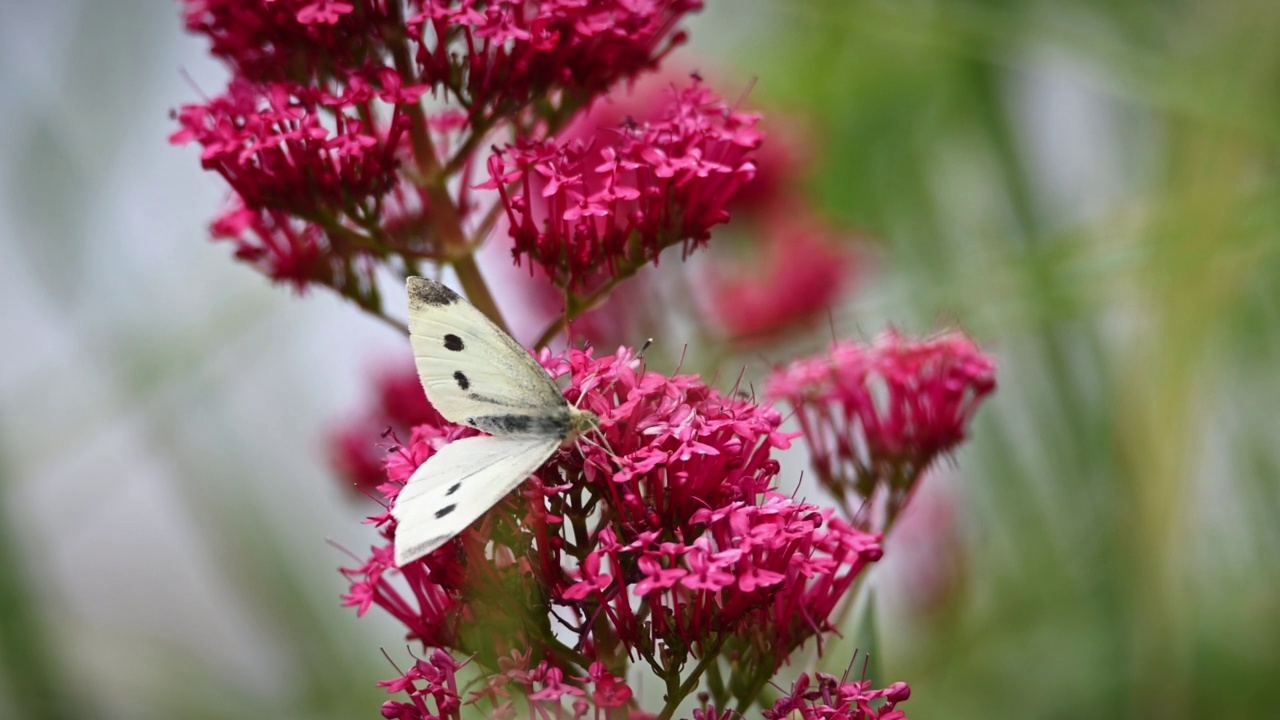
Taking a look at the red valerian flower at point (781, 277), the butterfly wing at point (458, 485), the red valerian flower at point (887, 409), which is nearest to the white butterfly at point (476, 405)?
the butterfly wing at point (458, 485)

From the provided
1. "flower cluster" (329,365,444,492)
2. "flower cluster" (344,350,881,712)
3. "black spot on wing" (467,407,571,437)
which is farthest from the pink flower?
"flower cluster" (329,365,444,492)

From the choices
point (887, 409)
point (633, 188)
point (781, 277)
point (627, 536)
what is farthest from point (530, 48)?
point (781, 277)

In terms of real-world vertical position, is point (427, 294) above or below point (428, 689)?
above

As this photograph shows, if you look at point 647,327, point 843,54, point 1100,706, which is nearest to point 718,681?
point 647,327

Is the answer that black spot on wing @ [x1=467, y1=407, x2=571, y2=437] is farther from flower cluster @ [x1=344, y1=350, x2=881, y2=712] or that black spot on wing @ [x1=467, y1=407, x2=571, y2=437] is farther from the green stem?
the green stem

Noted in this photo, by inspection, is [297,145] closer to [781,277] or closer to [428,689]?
[428,689]

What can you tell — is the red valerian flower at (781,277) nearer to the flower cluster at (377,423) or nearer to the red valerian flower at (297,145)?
the flower cluster at (377,423)

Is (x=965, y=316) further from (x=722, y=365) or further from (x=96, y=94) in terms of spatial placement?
(x=96, y=94)
